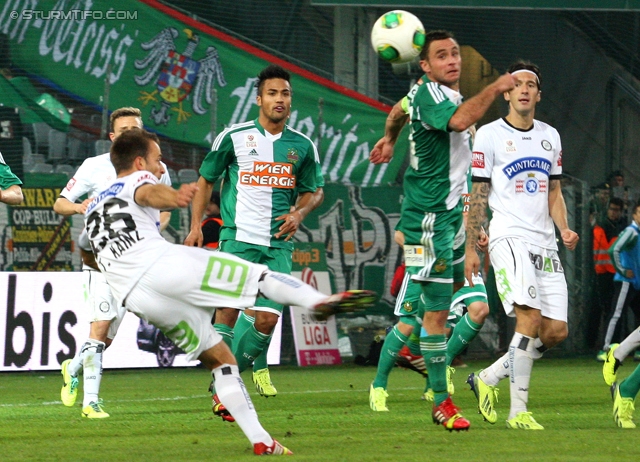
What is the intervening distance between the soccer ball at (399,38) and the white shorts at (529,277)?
1.34 meters

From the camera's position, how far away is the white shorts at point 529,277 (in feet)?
23.7

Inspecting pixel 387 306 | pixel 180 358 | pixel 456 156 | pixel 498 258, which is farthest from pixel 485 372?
pixel 387 306

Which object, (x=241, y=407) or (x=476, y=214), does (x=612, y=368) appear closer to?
(x=476, y=214)

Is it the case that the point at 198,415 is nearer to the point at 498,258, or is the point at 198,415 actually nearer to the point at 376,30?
the point at 498,258

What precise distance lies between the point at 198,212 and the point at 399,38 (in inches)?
74.4

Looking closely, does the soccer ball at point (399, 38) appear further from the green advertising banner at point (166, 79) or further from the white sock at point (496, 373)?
the green advertising banner at point (166, 79)

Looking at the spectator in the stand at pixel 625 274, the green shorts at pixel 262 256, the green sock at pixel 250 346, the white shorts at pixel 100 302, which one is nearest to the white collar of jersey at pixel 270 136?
the green shorts at pixel 262 256

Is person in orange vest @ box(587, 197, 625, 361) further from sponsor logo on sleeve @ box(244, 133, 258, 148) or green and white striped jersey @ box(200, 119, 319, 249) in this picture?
sponsor logo on sleeve @ box(244, 133, 258, 148)

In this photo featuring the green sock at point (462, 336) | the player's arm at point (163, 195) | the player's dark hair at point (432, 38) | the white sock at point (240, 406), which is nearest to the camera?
the player's arm at point (163, 195)

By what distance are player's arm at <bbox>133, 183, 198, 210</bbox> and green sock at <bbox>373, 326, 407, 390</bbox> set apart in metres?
3.36

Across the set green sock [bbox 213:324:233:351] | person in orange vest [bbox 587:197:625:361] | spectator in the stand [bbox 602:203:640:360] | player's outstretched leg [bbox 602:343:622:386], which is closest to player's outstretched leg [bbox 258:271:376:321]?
green sock [bbox 213:324:233:351]

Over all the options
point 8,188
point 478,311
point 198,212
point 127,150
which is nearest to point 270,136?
point 198,212

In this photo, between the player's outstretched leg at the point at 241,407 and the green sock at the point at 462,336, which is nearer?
the player's outstretched leg at the point at 241,407

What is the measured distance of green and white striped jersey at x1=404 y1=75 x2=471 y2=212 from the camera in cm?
685
